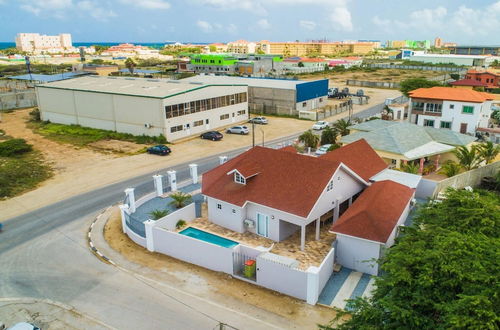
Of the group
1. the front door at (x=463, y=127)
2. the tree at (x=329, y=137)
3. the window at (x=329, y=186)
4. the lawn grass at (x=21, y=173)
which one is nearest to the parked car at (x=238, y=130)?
the tree at (x=329, y=137)

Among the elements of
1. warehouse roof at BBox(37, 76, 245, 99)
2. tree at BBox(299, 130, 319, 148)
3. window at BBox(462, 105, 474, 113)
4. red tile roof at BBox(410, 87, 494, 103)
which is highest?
warehouse roof at BBox(37, 76, 245, 99)

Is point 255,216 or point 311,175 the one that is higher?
point 311,175

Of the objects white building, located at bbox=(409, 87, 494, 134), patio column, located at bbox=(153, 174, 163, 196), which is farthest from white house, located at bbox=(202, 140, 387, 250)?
white building, located at bbox=(409, 87, 494, 134)

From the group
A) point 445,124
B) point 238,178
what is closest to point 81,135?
point 238,178

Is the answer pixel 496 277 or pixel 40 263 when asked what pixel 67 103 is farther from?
pixel 496 277

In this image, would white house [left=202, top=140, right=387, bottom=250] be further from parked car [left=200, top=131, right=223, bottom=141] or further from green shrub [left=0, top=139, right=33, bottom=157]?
green shrub [left=0, top=139, right=33, bottom=157]

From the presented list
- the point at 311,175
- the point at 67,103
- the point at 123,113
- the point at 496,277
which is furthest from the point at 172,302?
the point at 67,103

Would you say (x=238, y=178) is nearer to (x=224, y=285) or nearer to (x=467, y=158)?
(x=224, y=285)
